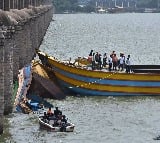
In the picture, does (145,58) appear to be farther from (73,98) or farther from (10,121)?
(10,121)

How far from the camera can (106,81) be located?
4616 cm

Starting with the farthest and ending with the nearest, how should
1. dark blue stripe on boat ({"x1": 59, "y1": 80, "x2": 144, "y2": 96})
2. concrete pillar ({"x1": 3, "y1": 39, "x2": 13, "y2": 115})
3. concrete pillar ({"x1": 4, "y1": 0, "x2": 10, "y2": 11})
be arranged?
concrete pillar ({"x1": 4, "y1": 0, "x2": 10, "y2": 11}) → dark blue stripe on boat ({"x1": 59, "y1": 80, "x2": 144, "y2": 96}) → concrete pillar ({"x1": 3, "y1": 39, "x2": 13, "y2": 115})

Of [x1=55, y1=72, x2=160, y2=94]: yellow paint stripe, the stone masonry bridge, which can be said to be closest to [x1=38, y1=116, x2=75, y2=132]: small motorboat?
the stone masonry bridge

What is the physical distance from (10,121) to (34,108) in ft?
11.2

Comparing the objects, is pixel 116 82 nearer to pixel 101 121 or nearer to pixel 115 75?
pixel 115 75

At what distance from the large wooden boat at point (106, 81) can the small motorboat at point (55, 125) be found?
10.4m

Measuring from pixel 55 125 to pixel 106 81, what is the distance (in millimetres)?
11133

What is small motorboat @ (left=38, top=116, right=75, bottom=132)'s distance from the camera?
3541 cm

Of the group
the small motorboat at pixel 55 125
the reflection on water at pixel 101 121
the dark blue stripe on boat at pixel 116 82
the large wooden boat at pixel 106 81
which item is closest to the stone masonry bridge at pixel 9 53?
the reflection on water at pixel 101 121

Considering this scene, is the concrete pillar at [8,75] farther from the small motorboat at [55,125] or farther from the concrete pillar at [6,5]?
the concrete pillar at [6,5]

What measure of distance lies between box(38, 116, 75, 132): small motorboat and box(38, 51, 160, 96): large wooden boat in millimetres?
10437

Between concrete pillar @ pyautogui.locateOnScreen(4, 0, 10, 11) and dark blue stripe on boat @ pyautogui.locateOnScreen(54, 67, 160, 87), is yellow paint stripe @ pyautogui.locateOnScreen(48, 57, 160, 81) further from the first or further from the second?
concrete pillar @ pyautogui.locateOnScreen(4, 0, 10, 11)

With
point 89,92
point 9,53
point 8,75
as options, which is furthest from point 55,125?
point 89,92

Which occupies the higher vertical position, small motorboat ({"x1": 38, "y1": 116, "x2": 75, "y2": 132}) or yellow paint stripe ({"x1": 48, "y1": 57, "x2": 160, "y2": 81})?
yellow paint stripe ({"x1": 48, "y1": 57, "x2": 160, "y2": 81})
